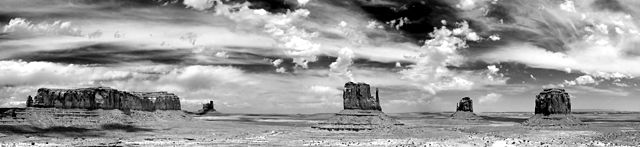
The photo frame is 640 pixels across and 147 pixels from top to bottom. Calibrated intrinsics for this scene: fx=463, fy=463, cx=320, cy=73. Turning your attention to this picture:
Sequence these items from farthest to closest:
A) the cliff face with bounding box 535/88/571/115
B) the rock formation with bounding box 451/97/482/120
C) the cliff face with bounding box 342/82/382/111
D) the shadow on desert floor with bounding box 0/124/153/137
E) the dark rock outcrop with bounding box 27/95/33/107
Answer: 1. the rock formation with bounding box 451/97/482/120
2. the cliff face with bounding box 535/88/571/115
3. the dark rock outcrop with bounding box 27/95/33/107
4. the cliff face with bounding box 342/82/382/111
5. the shadow on desert floor with bounding box 0/124/153/137

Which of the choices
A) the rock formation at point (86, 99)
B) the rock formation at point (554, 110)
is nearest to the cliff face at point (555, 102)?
the rock formation at point (554, 110)

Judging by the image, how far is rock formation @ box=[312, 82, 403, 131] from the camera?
80.2 metres

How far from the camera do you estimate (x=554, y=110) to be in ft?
330

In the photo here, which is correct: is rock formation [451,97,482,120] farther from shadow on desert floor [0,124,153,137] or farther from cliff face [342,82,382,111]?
shadow on desert floor [0,124,153,137]

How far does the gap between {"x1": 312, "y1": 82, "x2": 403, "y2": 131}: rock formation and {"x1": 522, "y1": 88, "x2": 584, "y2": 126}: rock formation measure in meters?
38.2

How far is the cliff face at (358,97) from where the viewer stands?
83.7 metres

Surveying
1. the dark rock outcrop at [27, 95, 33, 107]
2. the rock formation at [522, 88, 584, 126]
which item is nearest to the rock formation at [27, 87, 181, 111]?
the dark rock outcrop at [27, 95, 33, 107]

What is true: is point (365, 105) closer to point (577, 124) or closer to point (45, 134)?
point (577, 124)

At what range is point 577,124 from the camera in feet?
325

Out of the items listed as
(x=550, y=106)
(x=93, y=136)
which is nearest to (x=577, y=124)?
(x=550, y=106)

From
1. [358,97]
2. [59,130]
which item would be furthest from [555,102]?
[59,130]

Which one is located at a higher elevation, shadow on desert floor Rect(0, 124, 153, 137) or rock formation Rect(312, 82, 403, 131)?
rock formation Rect(312, 82, 403, 131)

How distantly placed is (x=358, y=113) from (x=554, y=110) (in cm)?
4772

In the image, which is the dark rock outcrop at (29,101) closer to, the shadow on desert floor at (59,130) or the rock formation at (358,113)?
the shadow on desert floor at (59,130)
